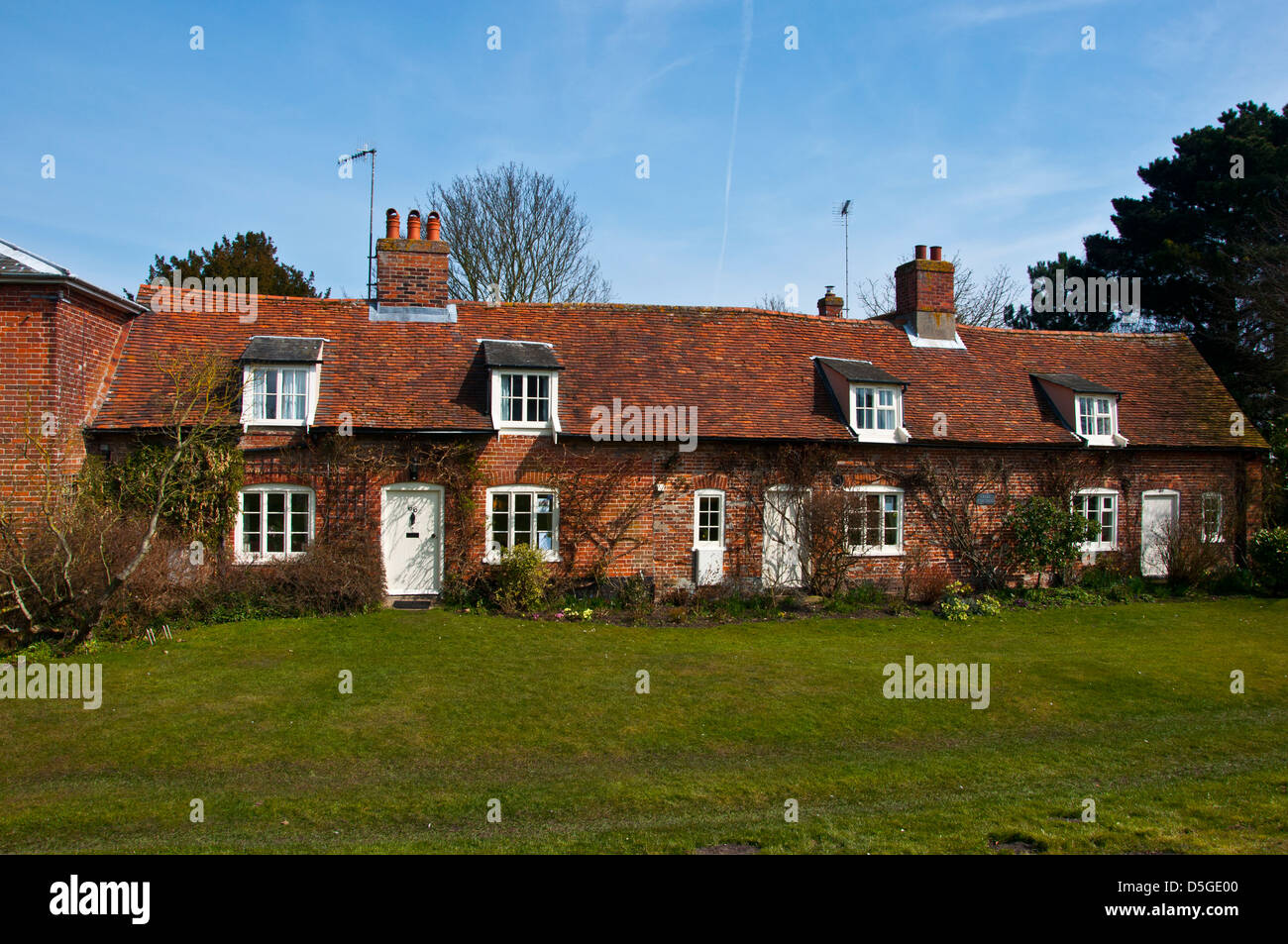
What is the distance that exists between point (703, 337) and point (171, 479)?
11.7 meters

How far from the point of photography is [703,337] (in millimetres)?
19203

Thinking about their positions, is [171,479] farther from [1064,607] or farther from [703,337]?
[1064,607]

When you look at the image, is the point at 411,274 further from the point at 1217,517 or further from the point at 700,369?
the point at 1217,517

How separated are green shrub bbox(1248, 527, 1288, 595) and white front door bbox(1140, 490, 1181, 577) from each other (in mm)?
1725

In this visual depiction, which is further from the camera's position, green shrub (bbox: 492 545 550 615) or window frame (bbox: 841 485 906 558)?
window frame (bbox: 841 485 906 558)

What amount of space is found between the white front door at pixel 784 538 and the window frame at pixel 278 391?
9.37 meters

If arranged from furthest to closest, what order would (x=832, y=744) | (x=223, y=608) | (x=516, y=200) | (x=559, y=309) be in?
(x=516, y=200) < (x=559, y=309) < (x=223, y=608) < (x=832, y=744)

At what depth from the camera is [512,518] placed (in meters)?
15.8

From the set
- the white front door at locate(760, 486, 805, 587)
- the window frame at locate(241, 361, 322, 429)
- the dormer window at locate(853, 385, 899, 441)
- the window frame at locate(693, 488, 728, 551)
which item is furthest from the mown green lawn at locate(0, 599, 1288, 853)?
the dormer window at locate(853, 385, 899, 441)

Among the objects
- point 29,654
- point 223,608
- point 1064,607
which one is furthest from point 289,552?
point 1064,607

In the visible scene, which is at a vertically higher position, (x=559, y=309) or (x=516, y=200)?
(x=516, y=200)

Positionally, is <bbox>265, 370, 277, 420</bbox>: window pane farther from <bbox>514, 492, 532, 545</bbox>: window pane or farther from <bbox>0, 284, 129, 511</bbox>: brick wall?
<bbox>514, 492, 532, 545</bbox>: window pane

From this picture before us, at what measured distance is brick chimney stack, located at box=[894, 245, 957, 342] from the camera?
20656mm

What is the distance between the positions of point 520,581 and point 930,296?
44.0ft
